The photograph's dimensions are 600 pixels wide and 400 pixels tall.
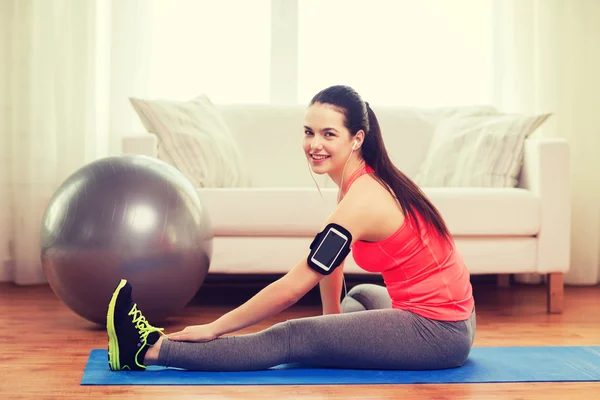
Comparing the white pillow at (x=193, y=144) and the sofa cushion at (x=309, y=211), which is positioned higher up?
the white pillow at (x=193, y=144)

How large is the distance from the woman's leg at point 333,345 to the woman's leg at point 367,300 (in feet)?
0.92

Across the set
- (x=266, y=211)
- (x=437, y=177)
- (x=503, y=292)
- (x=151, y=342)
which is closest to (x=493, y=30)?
(x=437, y=177)

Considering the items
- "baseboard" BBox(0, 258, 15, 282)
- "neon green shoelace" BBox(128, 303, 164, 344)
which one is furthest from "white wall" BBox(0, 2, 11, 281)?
"neon green shoelace" BBox(128, 303, 164, 344)

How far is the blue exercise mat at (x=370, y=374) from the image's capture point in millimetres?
1945

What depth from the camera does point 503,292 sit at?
3820 mm

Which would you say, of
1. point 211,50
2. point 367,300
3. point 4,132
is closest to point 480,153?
point 367,300

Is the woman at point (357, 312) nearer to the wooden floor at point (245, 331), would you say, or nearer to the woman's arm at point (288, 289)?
the woman's arm at point (288, 289)

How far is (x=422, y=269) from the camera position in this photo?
2.05 meters

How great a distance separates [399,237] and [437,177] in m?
1.66

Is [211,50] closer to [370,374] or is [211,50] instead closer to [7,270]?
[7,270]

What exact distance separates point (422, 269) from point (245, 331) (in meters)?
0.87

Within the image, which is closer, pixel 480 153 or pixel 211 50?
pixel 480 153

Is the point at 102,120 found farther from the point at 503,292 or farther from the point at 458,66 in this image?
the point at 503,292

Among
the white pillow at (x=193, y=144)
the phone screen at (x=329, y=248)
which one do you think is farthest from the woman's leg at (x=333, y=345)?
the white pillow at (x=193, y=144)
